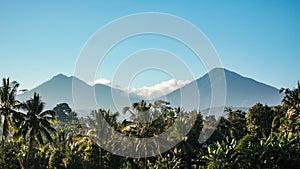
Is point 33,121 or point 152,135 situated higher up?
point 33,121

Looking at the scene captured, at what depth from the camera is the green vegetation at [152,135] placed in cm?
2441

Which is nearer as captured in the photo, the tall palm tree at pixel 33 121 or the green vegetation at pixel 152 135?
the green vegetation at pixel 152 135

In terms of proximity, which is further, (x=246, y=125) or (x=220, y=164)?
(x=246, y=125)

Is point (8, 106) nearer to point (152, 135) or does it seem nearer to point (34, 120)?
point (34, 120)

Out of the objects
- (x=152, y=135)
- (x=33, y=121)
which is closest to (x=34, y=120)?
(x=33, y=121)

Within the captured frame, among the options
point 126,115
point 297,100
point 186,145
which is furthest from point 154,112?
point 297,100

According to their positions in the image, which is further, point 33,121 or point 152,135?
point 152,135

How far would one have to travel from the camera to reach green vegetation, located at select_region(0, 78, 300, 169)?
2441 centimetres

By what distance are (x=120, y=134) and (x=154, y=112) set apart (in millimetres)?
4623

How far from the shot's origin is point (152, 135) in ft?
112

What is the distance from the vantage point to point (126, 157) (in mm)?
37844

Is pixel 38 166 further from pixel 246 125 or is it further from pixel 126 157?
pixel 246 125

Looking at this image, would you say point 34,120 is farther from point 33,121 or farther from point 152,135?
point 152,135

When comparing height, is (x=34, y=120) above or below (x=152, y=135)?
above
